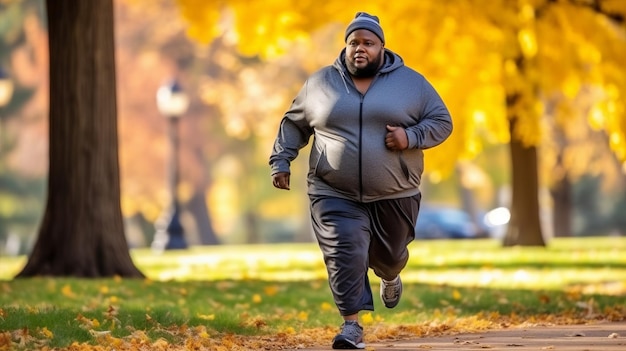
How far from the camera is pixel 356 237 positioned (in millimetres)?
9250

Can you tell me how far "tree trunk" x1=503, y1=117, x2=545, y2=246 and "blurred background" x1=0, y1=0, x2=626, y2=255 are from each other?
70cm

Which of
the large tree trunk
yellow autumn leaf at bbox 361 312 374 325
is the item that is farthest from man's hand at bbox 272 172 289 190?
the large tree trunk

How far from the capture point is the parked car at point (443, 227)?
47.0 metres

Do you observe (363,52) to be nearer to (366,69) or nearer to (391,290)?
(366,69)

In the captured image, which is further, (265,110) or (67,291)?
(265,110)

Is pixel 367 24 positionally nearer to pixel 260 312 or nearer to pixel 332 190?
pixel 332 190

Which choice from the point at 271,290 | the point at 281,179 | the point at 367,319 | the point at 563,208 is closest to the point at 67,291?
the point at 271,290

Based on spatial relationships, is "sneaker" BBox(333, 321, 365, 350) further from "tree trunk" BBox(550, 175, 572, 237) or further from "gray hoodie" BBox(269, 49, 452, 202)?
"tree trunk" BBox(550, 175, 572, 237)

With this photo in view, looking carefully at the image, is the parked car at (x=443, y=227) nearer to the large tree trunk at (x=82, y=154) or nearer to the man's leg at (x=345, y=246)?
the large tree trunk at (x=82, y=154)

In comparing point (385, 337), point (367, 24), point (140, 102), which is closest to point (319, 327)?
point (385, 337)

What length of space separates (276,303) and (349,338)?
14.5 ft

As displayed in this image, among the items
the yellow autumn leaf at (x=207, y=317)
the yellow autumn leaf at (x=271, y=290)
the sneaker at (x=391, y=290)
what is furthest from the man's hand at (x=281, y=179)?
the yellow autumn leaf at (x=271, y=290)

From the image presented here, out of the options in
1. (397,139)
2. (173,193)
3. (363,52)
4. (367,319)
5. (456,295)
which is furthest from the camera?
(173,193)

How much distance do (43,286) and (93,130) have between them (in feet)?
8.20
